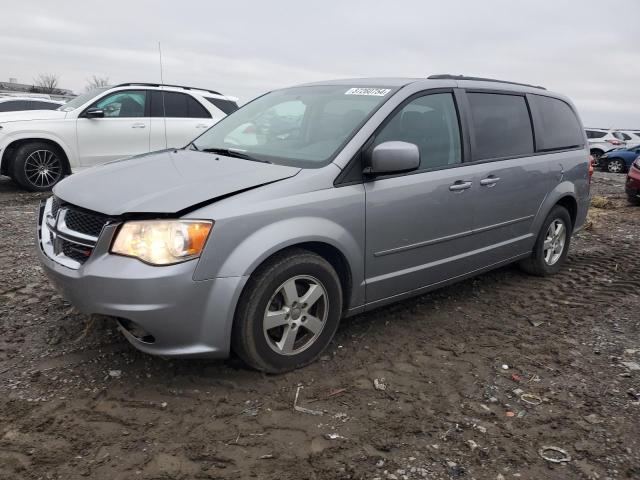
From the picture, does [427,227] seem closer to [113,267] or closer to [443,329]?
[443,329]

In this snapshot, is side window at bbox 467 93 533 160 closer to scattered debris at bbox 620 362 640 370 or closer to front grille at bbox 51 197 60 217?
scattered debris at bbox 620 362 640 370

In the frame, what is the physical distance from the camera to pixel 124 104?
877 cm

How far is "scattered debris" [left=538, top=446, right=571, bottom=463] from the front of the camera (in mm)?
2482

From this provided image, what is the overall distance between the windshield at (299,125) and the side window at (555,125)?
188 cm

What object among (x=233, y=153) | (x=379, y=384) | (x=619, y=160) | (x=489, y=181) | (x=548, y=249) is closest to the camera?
(x=379, y=384)

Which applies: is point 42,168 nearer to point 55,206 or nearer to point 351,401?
point 55,206

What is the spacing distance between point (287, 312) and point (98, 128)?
6708 mm

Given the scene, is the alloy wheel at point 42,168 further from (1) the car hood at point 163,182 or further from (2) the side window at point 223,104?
(1) the car hood at point 163,182

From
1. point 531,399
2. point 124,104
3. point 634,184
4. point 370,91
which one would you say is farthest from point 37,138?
point 634,184

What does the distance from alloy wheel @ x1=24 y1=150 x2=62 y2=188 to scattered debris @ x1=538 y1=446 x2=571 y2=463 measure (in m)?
7.96

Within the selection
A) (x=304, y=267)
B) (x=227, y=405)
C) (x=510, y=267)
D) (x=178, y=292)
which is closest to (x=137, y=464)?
(x=227, y=405)

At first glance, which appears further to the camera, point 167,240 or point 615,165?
point 615,165

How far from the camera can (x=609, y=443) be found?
261 cm

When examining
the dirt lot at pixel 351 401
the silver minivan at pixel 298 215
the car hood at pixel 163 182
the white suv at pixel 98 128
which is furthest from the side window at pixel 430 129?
the white suv at pixel 98 128
